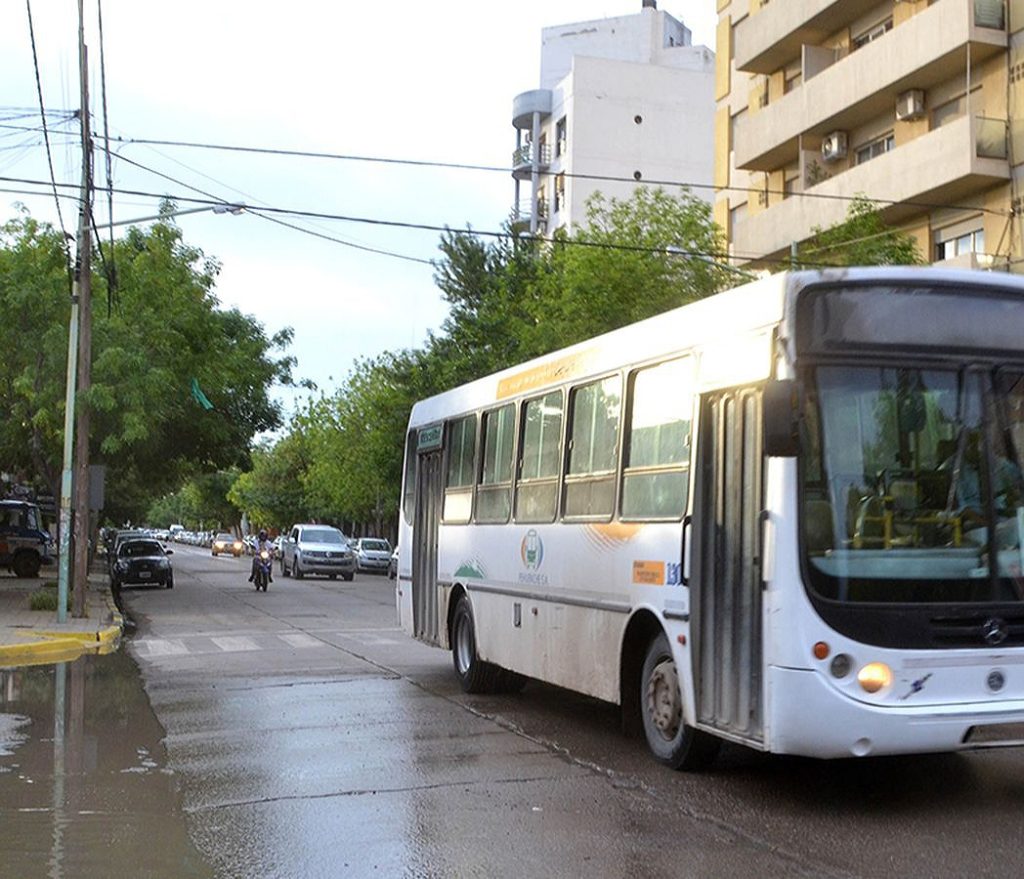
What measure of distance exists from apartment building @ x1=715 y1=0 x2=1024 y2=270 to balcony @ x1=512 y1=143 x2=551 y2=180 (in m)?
30.5

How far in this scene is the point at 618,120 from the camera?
67438mm

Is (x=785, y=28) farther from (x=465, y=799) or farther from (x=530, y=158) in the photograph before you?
(x=530, y=158)

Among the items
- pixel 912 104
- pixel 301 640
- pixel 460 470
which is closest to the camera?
pixel 460 470

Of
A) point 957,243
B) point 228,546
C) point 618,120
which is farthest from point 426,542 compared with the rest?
point 228,546

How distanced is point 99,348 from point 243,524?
120 meters

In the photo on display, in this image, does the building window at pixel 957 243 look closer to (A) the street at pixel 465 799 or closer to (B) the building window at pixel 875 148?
(B) the building window at pixel 875 148

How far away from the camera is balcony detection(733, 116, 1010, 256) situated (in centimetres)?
2766

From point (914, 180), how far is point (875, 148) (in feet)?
11.2

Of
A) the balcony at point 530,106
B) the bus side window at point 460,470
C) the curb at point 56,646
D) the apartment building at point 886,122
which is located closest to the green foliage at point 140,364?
the curb at point 56,646

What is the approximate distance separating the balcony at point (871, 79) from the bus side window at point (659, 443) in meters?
21.2

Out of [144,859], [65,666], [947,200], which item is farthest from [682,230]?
[144,859]

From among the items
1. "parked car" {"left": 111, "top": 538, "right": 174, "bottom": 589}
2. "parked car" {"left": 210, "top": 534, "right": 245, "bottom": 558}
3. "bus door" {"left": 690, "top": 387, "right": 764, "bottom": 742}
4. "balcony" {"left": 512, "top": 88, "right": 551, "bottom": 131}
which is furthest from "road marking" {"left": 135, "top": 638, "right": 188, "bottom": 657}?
"parked car" {"left": 210, "top": 534, "right": 245, "bottom": 558}

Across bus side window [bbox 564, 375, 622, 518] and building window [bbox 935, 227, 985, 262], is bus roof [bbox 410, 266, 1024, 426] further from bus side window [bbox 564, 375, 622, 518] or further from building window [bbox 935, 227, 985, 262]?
building window [bbox 935, 227, 985, 262]

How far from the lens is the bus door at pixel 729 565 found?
25.6 feet
